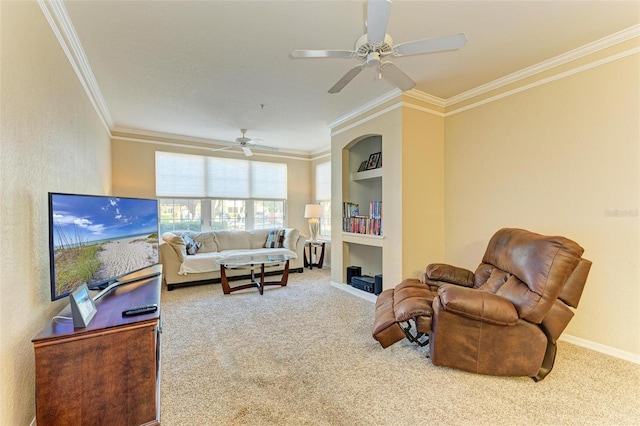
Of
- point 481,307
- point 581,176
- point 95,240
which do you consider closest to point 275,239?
point 95,240

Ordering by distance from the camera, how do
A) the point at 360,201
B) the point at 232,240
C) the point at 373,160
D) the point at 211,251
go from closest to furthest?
the point at 373,160 < the point at 360,201 < the point at 211,251 < the point at 232,240

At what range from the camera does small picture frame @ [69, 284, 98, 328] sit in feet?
4.89

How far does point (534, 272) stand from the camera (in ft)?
6.86

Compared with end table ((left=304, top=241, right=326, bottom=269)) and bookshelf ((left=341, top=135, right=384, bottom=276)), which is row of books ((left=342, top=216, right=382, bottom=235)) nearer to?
bookshelf ((left=341, top=135, right=384, bottom=276))

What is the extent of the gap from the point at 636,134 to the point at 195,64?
12.7 ft

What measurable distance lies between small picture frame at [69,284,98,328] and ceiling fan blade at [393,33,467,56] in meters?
2.41

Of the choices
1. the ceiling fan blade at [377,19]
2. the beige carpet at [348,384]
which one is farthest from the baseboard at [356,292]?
the ceiling fan blade at [377,19]

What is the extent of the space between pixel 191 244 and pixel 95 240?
10.1 ft

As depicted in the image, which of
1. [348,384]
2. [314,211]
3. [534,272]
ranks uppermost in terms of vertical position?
[314,211]

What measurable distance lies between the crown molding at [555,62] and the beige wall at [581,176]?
10cm

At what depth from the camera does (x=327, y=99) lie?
3711 millimetres

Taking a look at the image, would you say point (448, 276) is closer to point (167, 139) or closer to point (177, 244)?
point (177, 244)

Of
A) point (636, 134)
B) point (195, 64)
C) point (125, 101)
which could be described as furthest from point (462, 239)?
point (125, 101)

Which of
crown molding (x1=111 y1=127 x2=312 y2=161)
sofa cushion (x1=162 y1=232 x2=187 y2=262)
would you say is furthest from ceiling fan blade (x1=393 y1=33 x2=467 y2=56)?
sofa cushion (x1=162 y1=232 x2=187 y2=262)
